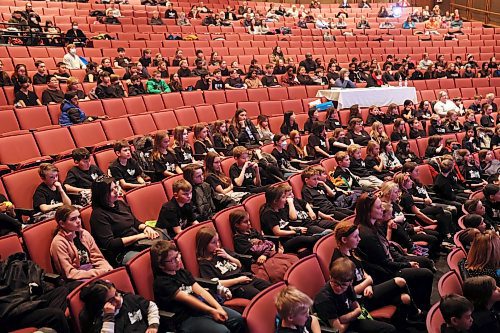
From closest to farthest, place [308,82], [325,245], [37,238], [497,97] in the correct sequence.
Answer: [37,238] → [325,245] → [308,82] → [497,97]

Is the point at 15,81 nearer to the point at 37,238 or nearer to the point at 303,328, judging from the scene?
the point at 37,238

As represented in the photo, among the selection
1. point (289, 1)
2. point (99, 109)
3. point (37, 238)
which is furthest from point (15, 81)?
point (289, 1)

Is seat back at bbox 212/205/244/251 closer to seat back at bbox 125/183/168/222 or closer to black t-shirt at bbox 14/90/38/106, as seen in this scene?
seat back at bbox 125/183/168/222

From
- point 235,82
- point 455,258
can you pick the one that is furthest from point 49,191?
point 235,82

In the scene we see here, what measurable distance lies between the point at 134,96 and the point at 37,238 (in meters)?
3.31

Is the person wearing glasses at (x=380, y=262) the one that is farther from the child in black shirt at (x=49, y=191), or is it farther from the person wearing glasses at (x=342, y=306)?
the child in black shirt at (x=49, y=191)

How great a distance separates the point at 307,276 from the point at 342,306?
20 cm

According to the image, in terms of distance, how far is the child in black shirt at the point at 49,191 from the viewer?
286cm

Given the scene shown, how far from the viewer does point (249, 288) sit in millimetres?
2322

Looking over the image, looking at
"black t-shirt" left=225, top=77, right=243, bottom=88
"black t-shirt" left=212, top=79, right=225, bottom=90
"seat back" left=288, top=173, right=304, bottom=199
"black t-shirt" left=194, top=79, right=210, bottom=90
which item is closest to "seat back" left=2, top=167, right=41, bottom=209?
"seat back" left=288, top=173, right=304, bottom=199

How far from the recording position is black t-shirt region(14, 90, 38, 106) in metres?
4.66

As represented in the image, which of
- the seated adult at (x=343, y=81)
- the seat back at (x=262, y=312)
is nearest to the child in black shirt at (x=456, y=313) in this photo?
the seat back at (x=262, y=312)

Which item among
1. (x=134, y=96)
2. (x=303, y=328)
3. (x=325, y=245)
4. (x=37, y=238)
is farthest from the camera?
(x=134, y=96)

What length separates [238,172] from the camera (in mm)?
3744
